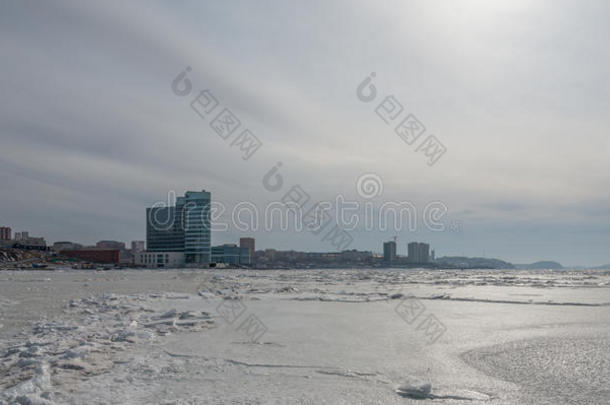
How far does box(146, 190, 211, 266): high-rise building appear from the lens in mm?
148875

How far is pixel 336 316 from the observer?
12945 mm

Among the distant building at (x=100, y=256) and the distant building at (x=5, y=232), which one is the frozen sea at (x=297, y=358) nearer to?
the distant building at (x=100, y=256)

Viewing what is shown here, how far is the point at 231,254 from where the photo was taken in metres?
186

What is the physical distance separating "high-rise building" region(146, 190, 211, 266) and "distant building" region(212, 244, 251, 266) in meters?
22.8

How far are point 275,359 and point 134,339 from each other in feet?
9.77

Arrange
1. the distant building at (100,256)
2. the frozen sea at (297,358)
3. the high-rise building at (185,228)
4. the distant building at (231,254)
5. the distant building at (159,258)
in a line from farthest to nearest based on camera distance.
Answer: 1. the distant building at (231,254)
2. the high-rise building at (185,228)
3. the distant building at (159,258)
4. the distant building at (100,256)
5. the frozen sea at (297,358)

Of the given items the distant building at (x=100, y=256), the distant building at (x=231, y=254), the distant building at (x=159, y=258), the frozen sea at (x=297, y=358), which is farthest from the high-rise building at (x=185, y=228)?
the frozen sea at (x=297, y=358)

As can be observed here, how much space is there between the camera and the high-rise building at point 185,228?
14888 centimetres

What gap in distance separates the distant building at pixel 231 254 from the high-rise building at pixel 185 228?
22.8 meters

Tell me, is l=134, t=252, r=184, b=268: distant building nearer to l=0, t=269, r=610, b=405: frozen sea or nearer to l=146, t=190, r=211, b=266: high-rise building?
l=146, t=190, r=211, b=266: high-rise building

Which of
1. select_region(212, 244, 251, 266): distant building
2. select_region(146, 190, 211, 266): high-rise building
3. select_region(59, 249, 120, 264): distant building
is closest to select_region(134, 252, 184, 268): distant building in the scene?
select_region(146, 190, 211, 266): high-rise building

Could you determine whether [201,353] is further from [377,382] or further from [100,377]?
[377,382]

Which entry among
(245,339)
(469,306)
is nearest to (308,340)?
(245,339)

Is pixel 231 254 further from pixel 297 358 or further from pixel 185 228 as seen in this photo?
pixel 297 358
